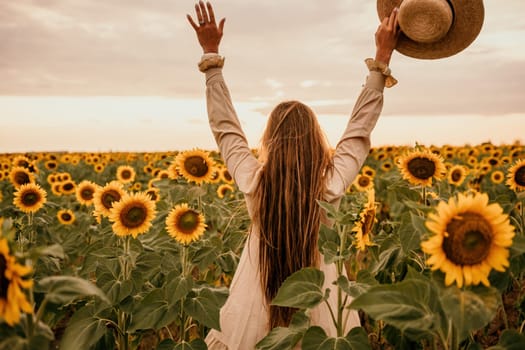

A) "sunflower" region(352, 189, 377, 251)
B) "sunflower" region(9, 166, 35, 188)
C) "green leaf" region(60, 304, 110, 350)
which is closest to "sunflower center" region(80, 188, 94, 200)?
"sunflower" region(9, 166, 35, 188)

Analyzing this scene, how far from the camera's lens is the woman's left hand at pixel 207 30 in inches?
137

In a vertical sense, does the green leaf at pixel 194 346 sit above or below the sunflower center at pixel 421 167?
below

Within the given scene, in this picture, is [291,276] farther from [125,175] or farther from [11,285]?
[125,175]

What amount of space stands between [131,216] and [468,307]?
2482mm

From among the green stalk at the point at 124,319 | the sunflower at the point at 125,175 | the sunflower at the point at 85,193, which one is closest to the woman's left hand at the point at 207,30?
the green stalk at the point at 124,319

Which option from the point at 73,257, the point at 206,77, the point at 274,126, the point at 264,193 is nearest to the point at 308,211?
the point at 264,193

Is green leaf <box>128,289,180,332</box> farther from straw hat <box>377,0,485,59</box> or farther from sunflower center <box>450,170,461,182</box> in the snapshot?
sunflower center <box>450,170,461,182</box>

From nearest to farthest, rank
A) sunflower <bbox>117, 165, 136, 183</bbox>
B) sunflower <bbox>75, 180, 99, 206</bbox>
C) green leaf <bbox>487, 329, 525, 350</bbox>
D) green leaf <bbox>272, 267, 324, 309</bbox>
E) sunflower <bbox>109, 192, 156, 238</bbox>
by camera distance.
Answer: green leaf <bbox>487, 329, 525, 350</bbox>
green leaf <bbox>272, 267, 324, 309</bbox>
sunflower <bbox>109, 192, 156, 238</bbox>
sunflower <bbox>75, 180, 99, 206</bbox>
sunflower <bbox>117, 165, 136, 183</bbox>

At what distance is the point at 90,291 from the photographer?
69.7 inches

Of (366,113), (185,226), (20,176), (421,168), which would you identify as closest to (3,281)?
(185,226)

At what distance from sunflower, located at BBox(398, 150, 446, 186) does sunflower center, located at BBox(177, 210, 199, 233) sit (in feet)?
6.38

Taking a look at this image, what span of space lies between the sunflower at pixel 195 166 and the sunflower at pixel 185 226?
1.31 meters

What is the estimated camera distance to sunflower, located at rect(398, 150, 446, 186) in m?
4.43

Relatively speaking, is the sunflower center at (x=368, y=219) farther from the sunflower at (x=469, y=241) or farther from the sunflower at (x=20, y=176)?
the sunflower at (x=20, y=176)
